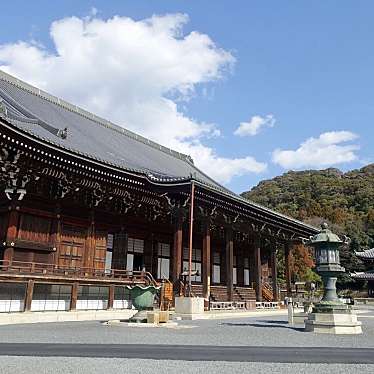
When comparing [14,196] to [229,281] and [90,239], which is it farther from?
[229,281]

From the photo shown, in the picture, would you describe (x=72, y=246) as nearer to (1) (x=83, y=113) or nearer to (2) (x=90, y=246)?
(2) (x=90, y=246)

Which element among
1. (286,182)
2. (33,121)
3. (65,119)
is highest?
(286,182)

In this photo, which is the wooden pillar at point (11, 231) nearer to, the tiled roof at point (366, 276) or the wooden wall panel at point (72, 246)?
the wooden wall panel at point (72, 246)

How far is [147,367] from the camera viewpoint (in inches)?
258

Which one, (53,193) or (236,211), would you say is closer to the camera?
(53,193)

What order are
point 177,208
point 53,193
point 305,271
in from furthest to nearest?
point 305,271, point 177,208, point 53,193

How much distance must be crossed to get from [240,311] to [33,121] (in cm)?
1446

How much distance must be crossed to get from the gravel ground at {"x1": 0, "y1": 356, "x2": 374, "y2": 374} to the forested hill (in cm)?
7574

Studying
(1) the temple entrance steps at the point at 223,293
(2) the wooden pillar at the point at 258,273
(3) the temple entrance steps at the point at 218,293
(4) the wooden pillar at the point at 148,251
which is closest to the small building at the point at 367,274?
(1) the temple entrance steps at the point at 223,293

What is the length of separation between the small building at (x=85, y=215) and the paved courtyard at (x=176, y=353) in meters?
6.51

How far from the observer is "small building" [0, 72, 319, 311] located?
16.7 meters

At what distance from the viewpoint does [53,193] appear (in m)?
18.8

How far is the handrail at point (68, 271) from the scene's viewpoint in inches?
643

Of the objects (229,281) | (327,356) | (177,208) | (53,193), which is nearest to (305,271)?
(229,281)
